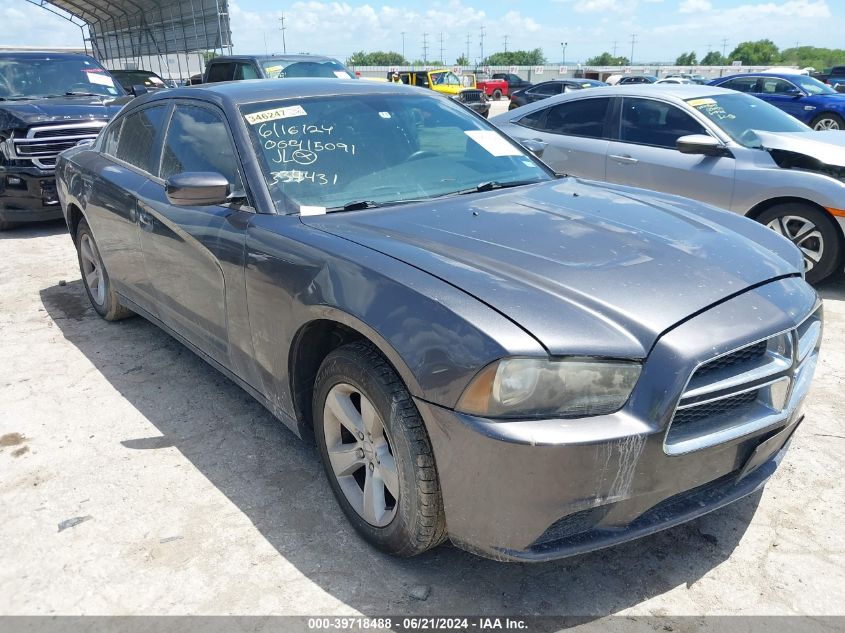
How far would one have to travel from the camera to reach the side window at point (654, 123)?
6.12m

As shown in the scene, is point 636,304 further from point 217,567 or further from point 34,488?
point 34,488

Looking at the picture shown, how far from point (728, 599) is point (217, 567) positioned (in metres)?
1.79

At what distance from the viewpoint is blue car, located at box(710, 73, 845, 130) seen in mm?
14914

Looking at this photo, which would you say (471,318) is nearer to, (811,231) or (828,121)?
(811,231)

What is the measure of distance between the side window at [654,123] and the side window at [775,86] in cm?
1171

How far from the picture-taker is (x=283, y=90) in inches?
133

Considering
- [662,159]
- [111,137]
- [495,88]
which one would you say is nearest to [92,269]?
[111,137]

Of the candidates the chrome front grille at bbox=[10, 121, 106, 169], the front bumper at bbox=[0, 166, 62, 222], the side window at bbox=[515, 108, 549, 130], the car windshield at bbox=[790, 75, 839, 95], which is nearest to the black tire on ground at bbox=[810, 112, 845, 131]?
the car windshield at bbox=[790, 75, 839, 95]

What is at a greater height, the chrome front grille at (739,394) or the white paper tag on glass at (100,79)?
the white paper tag on glass at (100,79)

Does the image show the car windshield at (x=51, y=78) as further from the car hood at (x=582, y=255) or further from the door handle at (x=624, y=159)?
the car hood at (x=582, y=255)

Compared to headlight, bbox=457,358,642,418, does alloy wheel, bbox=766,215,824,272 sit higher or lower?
lower

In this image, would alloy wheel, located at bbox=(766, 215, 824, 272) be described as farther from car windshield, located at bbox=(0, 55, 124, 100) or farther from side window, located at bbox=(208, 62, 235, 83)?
side window, located at bbox=(208, 62, 235, 83)

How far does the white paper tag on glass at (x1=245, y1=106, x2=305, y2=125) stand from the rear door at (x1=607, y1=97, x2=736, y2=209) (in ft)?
12.9

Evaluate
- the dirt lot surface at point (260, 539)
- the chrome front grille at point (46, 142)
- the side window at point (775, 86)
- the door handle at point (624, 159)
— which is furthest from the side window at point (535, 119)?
the side window at point (775, 86)
